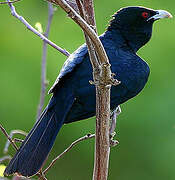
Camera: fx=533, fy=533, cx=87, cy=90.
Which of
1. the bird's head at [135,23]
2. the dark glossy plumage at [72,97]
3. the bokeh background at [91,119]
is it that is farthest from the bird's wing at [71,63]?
the bokeh background at [91,119]

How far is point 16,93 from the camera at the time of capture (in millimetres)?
5586

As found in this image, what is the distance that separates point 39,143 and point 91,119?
2182 millimetres

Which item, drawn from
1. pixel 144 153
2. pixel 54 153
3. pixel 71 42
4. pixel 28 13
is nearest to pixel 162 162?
pixel 144 153

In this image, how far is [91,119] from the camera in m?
5.42

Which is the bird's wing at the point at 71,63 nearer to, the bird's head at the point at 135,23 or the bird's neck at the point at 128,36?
the bird's neck at the point at 128,36

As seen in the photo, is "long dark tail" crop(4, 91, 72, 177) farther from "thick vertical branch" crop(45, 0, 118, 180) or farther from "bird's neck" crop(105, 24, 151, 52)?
"bird's neck" crop(105, 24, 151, 52)

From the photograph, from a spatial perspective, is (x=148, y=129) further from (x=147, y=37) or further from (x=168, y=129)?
(x=147, y=37)

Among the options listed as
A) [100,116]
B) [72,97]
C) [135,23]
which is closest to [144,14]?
[135,23]

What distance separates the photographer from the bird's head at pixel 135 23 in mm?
3996

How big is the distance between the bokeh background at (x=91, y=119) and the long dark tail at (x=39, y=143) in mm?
2018

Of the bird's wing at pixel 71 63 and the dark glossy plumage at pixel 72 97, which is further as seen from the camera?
the bird's wing at pixel 71 63

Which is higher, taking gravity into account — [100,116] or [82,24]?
[82,24]

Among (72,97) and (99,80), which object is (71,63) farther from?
(99,80)

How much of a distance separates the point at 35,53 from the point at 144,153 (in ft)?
5.38
